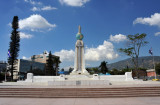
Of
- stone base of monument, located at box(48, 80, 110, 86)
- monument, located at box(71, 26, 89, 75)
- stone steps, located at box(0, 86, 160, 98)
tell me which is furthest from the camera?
monument, located at box(71, 26, 89, 75)

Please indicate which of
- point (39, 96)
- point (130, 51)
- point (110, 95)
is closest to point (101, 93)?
point (110, 95)

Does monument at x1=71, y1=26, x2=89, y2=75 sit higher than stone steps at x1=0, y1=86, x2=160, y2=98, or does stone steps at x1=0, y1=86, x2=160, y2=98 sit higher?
monument at x1=71, y1=26, x2=89, y2=75

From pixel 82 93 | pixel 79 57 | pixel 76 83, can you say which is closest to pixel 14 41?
pixel 79 57

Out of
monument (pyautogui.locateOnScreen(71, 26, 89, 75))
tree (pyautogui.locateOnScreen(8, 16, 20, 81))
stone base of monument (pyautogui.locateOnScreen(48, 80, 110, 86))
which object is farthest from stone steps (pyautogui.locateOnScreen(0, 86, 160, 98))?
tree (pyautogui.locateOnScreen(8, 16, 20, 81))

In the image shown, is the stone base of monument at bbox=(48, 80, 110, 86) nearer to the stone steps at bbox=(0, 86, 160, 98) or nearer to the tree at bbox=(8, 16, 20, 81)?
the stone steps at bbox=(0, 86, 160, 98)

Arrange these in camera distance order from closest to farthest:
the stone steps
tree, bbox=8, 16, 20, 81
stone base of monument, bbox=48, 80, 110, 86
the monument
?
the stone steps < stone base of monument, bbox=48, 80, 110, 86 < the monument < tree, bbox=8, 16, 20, 81

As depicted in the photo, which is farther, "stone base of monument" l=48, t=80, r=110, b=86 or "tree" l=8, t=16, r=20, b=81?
"tree" l=8, t=16, r=20, b=81

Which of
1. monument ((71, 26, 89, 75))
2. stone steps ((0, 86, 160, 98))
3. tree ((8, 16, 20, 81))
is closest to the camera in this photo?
stone steps ((0, 86, 160, 98))

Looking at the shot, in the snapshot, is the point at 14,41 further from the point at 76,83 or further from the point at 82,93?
the point at 82,93

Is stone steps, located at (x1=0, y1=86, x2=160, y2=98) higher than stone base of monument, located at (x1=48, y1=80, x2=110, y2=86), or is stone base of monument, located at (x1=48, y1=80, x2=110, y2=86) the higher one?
stone base of monument, located at (x1=48, y1=80, x2=110, y2=86)

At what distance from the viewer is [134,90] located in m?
11.7

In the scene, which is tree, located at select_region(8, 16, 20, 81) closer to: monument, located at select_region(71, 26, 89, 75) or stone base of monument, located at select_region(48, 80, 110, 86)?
monument, located at select_region(71, 26, 89, 75)

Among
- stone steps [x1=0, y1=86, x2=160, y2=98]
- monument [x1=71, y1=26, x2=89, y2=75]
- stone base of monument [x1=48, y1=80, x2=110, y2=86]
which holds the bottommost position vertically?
stone steps [x1=0, y1=86, x2=160, y2=98]

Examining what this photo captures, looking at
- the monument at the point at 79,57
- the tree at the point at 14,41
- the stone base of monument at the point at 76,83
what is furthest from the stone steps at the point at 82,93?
the tree at the point at 14,41
